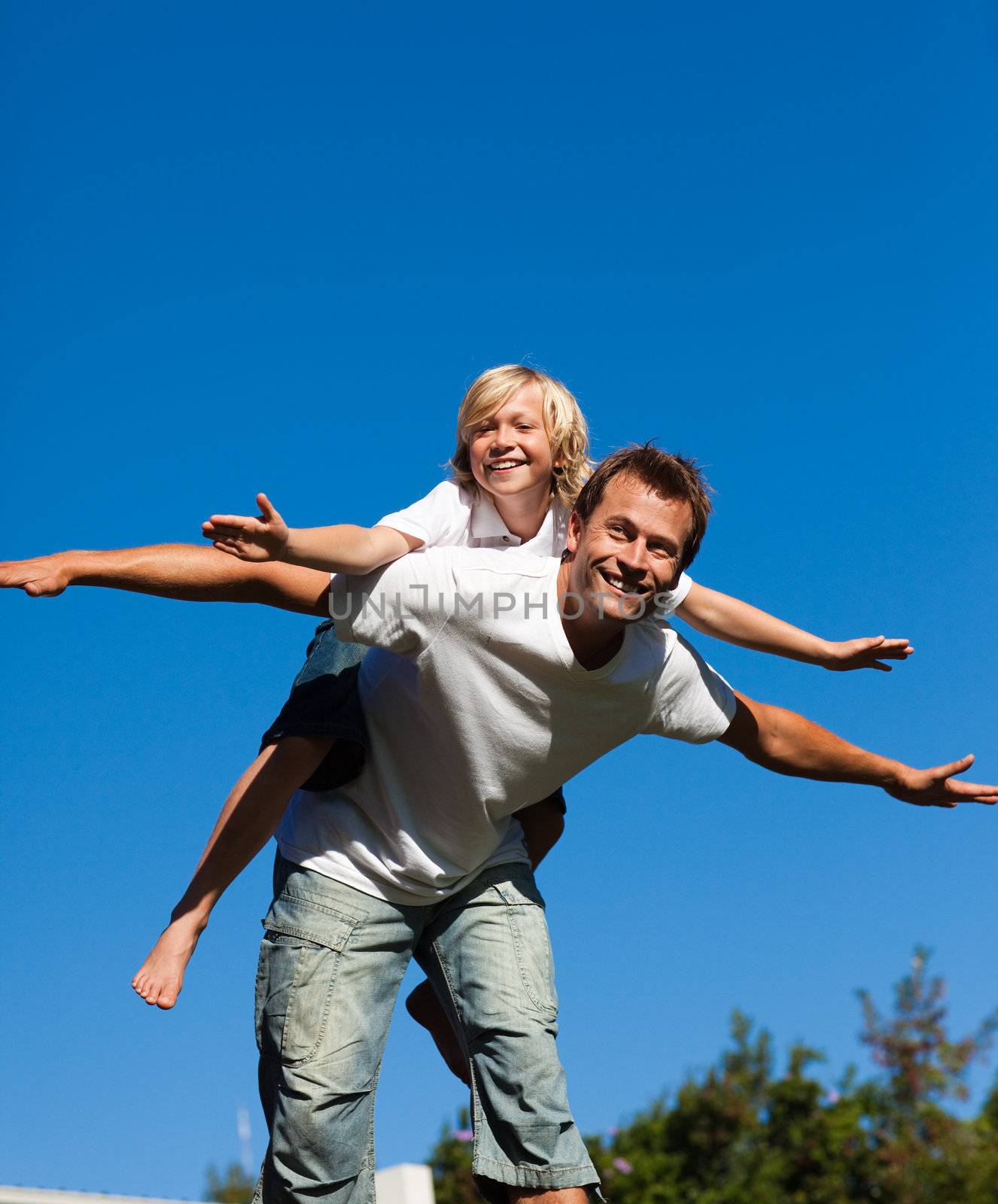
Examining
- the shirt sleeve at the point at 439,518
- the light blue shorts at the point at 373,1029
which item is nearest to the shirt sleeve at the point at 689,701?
the light blue shorts at the point at 373,1029


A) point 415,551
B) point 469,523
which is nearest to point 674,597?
point 415,551

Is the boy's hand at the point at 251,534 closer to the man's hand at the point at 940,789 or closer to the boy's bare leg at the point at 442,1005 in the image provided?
the boy's bare leg at the point at 442,1005

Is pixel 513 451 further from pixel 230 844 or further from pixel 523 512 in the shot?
pixel 230 844

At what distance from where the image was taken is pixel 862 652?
12.4 feet

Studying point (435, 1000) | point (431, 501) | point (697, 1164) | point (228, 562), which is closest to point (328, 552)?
point (228, 562)

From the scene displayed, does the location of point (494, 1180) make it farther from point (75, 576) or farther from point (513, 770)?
point (75, 576)

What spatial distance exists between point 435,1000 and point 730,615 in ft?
4.47

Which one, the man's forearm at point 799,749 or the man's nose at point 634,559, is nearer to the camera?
the man's nose at point 634,559

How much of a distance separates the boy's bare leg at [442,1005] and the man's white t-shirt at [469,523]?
0.78 meters

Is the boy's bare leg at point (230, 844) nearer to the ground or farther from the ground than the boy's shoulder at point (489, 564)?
nearer to the ground

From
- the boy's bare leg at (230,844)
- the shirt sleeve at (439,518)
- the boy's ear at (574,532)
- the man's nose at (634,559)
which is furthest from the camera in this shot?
the shirt sleeve at (439,518)

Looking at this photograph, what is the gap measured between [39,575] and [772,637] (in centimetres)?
197

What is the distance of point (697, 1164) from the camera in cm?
1177

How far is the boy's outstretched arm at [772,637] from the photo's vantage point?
3637 mm
